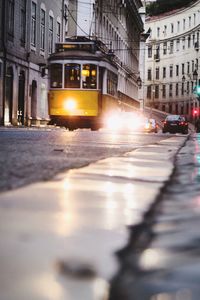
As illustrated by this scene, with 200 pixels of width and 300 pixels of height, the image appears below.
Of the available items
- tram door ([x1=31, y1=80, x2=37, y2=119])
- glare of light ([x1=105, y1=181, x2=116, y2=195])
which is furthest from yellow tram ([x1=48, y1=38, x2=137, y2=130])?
glare of light ([x1=105, y1=181, x2=116, y2=195])

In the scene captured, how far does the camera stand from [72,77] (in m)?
27.2

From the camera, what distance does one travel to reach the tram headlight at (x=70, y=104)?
2733cm

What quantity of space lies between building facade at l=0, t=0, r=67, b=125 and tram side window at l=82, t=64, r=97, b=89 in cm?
493

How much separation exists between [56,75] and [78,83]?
99 centimetres

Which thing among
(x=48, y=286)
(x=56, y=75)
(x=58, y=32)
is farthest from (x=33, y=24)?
(x=48, y=286)

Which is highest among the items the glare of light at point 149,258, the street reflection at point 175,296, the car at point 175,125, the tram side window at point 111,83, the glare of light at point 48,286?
the tram side window at point 111,83

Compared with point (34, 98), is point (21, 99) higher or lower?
lower

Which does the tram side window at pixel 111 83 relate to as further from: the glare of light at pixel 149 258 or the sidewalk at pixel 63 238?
the glare of light at pixel 149 258

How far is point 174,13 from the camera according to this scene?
10275 centimetres

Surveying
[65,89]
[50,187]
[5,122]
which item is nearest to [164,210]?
[50,187]

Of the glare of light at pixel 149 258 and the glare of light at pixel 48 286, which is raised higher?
the glare of light at pixel 48 286

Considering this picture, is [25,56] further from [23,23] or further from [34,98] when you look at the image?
[34,98]

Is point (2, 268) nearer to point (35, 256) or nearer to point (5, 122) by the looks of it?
point (35, 256)

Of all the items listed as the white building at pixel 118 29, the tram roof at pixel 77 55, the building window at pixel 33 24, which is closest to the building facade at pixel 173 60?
the white building at pixel 118 29
